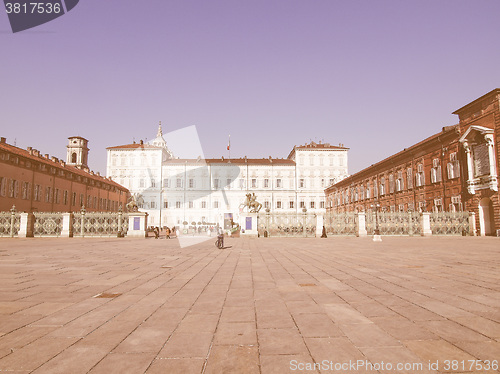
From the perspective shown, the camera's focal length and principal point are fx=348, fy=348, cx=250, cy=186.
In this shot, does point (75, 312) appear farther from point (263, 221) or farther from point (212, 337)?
point (263, 221)

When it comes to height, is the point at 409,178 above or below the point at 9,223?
above

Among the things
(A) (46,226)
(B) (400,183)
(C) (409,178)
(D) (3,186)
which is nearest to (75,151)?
(D) (3,186)

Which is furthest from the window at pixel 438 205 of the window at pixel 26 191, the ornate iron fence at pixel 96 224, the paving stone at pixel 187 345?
the window at pixel 26 191

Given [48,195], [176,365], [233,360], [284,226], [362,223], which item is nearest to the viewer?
[176,365]

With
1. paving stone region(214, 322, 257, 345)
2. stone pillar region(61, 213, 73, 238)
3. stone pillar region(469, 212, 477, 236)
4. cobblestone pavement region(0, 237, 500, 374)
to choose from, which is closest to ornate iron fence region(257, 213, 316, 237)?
stone pillar region(469, 212, 477, 236)

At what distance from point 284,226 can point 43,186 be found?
97.4 feet

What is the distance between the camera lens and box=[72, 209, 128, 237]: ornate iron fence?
1118 inches

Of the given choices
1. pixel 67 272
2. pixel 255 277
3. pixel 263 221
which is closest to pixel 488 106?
pixel 263 221

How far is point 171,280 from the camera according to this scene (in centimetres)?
670

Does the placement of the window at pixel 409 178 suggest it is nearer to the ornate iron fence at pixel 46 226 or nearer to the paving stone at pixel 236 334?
the ornate iron fence at pixel 46 226

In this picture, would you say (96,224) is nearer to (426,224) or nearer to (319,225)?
(319,225)

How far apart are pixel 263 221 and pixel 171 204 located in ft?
129

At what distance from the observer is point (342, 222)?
31469mm

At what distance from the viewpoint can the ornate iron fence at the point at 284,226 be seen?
31.7 m
